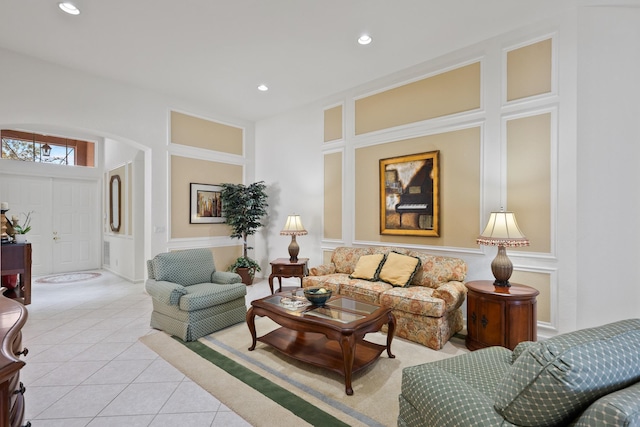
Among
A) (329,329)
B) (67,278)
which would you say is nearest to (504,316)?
(329,329)

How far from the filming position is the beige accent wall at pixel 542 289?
3.20m

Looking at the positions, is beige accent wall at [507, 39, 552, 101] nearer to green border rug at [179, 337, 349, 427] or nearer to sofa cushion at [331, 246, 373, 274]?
sofa cushion at [331, 246, 373, 274]

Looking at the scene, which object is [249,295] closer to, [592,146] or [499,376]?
[499,376]

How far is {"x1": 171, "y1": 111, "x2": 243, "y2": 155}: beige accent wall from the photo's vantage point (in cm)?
539

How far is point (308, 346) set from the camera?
9.38 ft

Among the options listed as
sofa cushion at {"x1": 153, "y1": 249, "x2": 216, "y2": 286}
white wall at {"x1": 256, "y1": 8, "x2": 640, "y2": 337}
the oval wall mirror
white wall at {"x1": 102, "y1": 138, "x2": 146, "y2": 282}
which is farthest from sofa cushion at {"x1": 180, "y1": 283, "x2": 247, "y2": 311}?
the oval wall mirror

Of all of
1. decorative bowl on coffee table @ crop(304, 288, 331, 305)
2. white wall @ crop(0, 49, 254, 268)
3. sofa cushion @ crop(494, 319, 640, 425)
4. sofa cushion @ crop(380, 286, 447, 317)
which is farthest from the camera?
white wall @ crop(0, 49, 254, 268)

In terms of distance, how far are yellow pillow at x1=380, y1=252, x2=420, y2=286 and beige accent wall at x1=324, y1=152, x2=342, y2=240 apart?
133 centimetres

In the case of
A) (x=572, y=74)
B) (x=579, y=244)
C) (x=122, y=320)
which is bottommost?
(x=122, y=320)

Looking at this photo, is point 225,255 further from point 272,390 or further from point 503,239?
point 503,239

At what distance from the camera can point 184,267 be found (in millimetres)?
3783

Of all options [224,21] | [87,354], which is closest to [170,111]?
[224,21]

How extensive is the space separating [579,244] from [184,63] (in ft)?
16.7

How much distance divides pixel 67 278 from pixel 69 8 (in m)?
5.64
